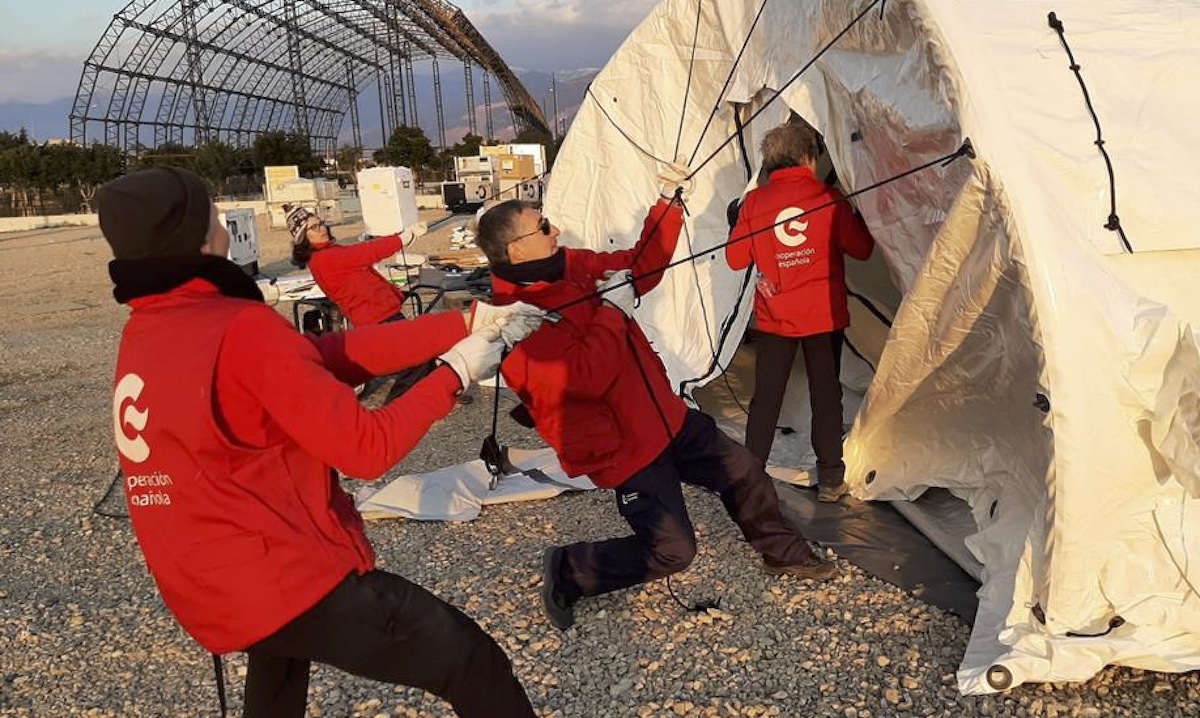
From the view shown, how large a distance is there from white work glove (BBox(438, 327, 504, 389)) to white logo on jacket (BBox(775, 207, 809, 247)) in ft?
7.21

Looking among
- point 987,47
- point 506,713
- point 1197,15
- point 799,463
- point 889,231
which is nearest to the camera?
point 506,713

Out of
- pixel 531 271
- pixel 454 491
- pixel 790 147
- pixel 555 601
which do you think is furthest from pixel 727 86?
pixel 555 601

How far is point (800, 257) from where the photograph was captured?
13.1ft

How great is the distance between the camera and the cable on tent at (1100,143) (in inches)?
114

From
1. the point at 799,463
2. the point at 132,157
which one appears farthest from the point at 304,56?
the point at 799,463

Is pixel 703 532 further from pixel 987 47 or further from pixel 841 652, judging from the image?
pixel 987 47

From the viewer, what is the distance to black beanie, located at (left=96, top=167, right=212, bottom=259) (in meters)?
1.63

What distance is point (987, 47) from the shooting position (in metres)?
3.13

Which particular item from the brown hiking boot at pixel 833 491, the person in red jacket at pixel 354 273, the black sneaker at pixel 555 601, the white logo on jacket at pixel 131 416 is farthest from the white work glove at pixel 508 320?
the person in red jacket at pixel 354 273

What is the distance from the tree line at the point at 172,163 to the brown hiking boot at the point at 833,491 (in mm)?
30946

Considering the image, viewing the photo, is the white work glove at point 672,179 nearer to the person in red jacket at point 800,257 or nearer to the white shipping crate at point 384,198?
the person in red jacket at point 800,257

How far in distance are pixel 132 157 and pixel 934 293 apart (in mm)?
46602

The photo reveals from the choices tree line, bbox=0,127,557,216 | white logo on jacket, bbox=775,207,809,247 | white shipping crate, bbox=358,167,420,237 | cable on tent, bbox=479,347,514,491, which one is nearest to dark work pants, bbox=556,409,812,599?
cable on tent, bbox=479,347,514,491

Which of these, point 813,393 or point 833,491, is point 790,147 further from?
point 833,491
